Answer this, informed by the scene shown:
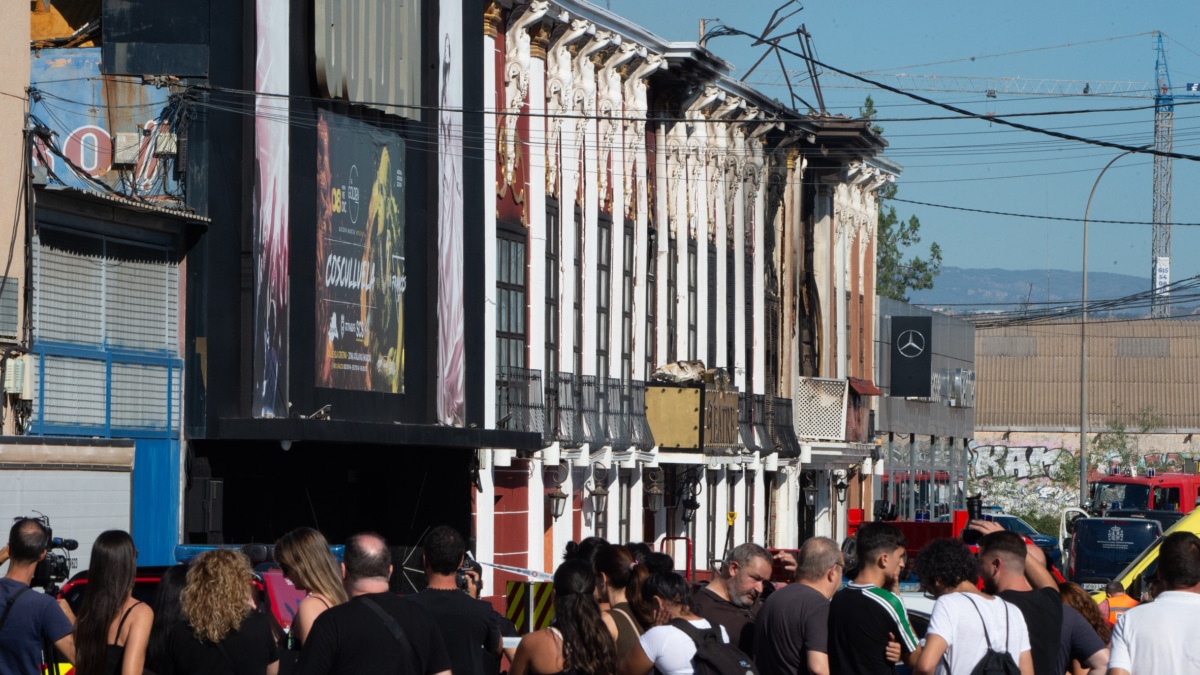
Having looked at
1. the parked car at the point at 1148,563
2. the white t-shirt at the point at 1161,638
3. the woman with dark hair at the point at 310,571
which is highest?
the woman with dark hair at the point at 310,571

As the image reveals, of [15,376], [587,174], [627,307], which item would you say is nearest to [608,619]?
[15,376]

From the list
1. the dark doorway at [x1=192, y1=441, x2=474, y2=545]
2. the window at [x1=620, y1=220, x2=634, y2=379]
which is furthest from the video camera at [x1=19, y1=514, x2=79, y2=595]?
the window at [x1=620, y1=220, x2=634, y2=379]

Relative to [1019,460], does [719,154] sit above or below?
above

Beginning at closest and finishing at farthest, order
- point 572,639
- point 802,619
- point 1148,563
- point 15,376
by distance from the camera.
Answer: point 572,639 → point 802,619 → point 15,376 → point 1148,563

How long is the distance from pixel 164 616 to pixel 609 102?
27415mm

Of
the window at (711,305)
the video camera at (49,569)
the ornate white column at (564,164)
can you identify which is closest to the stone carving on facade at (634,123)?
the ornate white column at (564,164)

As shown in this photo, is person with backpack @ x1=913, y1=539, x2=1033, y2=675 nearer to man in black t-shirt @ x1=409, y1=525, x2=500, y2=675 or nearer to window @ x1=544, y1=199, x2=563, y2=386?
man in black t-shirt @ x1=409, y1=525, x2=500, y2=675

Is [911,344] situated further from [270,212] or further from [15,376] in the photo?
[15,376]

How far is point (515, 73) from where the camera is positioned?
3167 cm

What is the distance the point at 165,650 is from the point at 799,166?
1523 inches

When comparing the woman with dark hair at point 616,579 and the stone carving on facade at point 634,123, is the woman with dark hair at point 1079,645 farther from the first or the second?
the stone carving on facade at point 634,123

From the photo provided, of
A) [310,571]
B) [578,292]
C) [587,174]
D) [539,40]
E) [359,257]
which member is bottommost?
[310,571]

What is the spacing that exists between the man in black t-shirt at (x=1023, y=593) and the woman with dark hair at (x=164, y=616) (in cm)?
425

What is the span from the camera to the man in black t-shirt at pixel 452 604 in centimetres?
995
